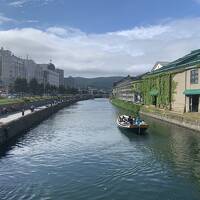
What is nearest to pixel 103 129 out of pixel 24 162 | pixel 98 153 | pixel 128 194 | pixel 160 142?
pixel 160 142

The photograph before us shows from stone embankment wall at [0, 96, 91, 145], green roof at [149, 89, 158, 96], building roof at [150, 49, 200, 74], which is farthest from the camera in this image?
green roof at [149, 89, 158, 96]

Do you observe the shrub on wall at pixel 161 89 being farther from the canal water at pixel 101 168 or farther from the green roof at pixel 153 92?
the canal water at pixel 101 168

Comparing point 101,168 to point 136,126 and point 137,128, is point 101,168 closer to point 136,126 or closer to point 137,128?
point 137,128

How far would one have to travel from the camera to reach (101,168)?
34156 millimetres

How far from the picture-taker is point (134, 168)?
1346 inches

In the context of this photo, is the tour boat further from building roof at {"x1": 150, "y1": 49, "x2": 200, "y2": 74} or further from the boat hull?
building roof at {"x1": 150, "y1": 49, "x2": 200, "y2": 74}

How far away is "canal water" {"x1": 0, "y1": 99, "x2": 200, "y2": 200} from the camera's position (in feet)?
89.3

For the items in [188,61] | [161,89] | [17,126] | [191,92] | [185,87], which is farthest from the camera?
[161,89]

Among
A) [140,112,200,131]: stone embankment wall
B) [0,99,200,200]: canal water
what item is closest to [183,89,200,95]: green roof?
[140,112,200,131]: stone embankment wall

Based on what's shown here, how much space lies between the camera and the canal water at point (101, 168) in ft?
89.3

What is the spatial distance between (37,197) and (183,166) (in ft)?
50.0

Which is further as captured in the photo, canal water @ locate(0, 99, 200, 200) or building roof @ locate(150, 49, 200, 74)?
building roof @ locate(150, 49, 200, 74)

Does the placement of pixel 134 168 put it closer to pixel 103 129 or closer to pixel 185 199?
pixel 185 199

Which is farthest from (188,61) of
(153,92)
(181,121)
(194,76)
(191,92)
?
(181,121)
